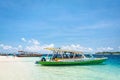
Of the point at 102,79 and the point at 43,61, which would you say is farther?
the point at 43,61

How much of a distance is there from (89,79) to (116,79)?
197 centimetres

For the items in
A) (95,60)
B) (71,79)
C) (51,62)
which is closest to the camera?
(71,79)

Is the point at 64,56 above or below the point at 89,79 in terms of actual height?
above

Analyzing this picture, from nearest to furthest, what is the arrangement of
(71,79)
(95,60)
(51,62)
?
(71,79) < (51,62) < (95,60)

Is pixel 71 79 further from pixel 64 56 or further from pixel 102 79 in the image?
pixel 64 56

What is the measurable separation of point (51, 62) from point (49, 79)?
37.4ft

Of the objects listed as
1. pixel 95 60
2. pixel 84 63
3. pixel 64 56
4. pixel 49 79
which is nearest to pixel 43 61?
pixel 64 56

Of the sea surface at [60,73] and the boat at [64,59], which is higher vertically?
the boat at [64,59]

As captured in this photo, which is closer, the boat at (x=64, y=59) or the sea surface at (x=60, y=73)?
the sea surface at (x=60, y=73)

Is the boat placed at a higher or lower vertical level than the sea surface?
higher

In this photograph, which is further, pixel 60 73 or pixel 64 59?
pixel 64 59

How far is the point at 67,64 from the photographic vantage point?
26219 mm

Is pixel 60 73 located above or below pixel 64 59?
below

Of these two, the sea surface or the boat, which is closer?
the sea surface
